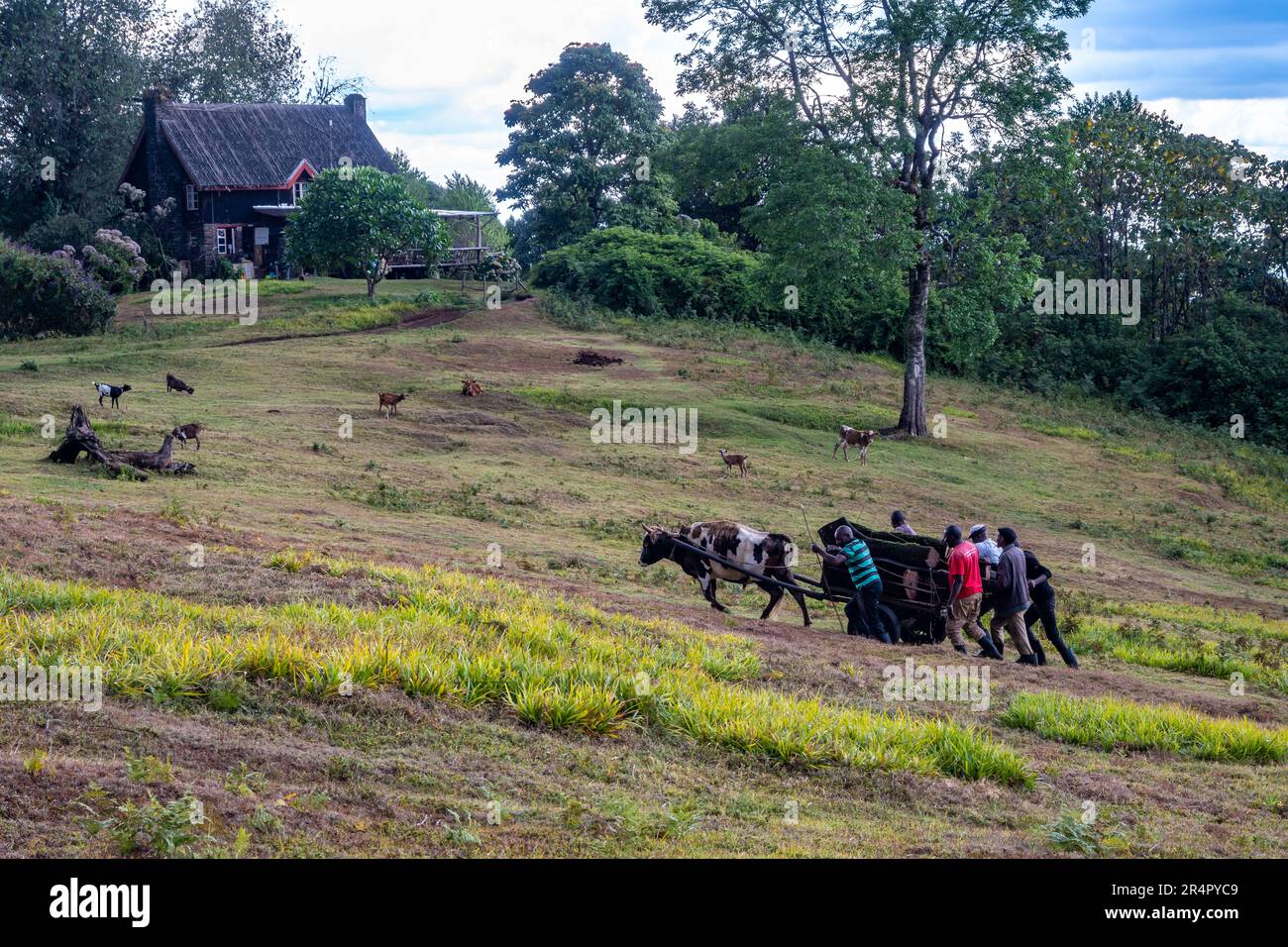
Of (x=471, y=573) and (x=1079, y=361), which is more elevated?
(x=1079, y=361)

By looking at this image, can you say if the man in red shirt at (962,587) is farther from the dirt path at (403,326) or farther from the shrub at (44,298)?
the shrub at (44,298)

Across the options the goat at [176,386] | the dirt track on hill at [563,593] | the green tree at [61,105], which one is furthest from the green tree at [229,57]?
the dirt track on hill at [563,593]

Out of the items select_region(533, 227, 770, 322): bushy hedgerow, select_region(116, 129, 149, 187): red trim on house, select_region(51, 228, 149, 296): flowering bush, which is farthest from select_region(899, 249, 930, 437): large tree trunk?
select_region(116, 129, 149, 187): red trim on house

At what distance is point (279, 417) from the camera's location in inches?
1273

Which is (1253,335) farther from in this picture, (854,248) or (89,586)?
(89,586)

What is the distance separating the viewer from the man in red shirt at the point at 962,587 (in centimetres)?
1655

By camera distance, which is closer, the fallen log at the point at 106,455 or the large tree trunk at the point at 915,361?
the fallen log at the point at 106,455

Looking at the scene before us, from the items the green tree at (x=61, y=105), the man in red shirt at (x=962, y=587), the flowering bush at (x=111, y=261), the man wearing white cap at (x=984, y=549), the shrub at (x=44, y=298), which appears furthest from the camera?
the green tree at (x=61, y=105)

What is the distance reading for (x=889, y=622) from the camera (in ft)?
58.3

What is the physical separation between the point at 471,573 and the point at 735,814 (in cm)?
948

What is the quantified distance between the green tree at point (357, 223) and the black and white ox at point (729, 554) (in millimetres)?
34487

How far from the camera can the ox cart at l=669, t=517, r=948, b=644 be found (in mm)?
17578

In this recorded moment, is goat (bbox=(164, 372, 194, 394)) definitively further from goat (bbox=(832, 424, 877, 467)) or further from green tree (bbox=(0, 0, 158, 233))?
green tree (bbox=(0, 0, 158, 233))

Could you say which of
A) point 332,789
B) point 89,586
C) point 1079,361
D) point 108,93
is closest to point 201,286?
point 108,93
